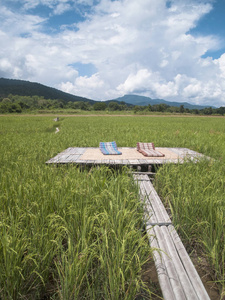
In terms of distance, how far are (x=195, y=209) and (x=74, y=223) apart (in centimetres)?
174

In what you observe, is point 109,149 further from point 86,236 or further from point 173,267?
point 173,267

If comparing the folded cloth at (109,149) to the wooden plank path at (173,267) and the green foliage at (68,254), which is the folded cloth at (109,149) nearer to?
the green foliage at (68,254)

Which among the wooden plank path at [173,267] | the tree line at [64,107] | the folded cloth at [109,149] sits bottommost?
the wooden plank path at [173,267]

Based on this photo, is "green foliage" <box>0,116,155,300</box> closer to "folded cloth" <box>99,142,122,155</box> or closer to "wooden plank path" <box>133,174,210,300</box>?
"wooden plank path" <box>133,174,210,300</box>

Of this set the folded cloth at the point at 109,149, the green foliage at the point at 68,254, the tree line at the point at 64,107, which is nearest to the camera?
the green foliage at the point at 68,254

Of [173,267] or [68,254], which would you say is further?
[173,267]

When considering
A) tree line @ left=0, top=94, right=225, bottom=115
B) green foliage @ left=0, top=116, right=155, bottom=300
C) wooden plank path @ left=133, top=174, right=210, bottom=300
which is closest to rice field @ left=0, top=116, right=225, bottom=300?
green foliage @ left=0, top=116, right=155, bottom=300

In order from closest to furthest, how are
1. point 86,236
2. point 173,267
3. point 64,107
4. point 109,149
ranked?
point 173,267, point 86,236, point 109,149, point 64,107

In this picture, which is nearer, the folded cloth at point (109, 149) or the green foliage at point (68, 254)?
the green foliage at point (68, 254)

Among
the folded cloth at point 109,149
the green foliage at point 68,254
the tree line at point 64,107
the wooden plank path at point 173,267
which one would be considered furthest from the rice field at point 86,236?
the tree line at point 64,107

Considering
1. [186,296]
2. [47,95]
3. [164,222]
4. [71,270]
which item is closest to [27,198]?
[71,270]

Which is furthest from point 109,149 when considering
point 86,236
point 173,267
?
point 173,267

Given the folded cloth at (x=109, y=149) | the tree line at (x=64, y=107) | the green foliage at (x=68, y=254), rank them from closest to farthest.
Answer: the green foliage at (x=68, y=254) < the folded cloth at (x=109, y=149) < the tree line at (x=64, y=107)

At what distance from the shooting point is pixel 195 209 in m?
2.71
